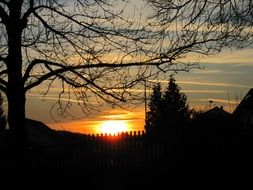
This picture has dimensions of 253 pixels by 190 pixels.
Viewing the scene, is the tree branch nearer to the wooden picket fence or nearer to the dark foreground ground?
the dark foreground ground

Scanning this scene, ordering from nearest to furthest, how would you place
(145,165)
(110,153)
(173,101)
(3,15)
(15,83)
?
(15,83) → (3,15) → (145,165) → (110,153) → (173,101)

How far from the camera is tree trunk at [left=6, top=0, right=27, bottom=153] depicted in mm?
11023

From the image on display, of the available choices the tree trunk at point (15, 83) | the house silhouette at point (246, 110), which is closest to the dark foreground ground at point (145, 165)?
the tree trunk at point (15, 83)

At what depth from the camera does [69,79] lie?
39.3ft

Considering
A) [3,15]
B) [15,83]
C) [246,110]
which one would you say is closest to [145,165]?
[15,83]

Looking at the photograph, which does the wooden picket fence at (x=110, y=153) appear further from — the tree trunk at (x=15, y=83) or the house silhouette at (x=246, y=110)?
the house silhouette at (x=246, y=110)

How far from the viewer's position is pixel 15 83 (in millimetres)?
11141

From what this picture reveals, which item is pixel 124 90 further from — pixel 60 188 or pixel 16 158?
pixel 60 188

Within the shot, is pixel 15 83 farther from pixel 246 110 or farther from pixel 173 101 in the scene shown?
pixel 173 101

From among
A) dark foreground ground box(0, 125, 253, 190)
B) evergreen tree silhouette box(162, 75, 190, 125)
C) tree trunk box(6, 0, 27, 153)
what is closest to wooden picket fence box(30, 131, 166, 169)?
dark foreground ground box(0, 125, 253, 190)

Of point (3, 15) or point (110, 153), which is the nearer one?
point (3, 15)

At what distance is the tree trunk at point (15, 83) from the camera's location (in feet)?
36.2

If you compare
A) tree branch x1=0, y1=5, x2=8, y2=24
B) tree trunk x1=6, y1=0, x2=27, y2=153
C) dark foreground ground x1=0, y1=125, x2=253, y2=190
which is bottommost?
dark foreground ground x1=0, y1=125, x2=253, y2=190

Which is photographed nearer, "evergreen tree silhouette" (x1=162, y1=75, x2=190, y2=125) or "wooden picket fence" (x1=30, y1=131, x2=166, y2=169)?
"wooden picket fence" (x1=30, y1=131, x2=166, y2=169)
